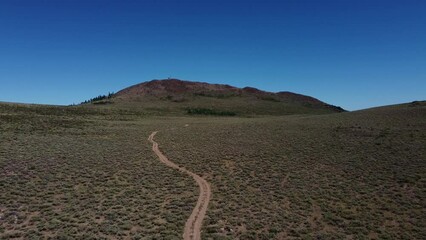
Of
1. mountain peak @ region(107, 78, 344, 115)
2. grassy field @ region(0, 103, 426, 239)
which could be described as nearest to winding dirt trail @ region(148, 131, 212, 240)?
grassy field @ region(0, 103, 426, 239)

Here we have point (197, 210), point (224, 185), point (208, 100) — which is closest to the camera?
point (197, 210)

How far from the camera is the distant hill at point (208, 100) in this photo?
338 ft

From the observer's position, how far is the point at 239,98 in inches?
4867

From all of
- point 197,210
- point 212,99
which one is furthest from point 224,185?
point 212,99

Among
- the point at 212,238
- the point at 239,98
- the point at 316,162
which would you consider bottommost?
the point at 212,238

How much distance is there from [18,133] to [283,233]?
39.4 m

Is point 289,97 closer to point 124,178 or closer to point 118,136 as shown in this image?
point 118,136

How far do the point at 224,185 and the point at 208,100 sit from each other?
91216mm

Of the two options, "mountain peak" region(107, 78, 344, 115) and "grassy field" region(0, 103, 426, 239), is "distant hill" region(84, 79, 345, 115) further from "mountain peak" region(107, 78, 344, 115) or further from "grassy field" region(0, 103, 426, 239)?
"grassy field" region(0, 103, 426, 239)

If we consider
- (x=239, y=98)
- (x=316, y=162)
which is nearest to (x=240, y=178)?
(x=316, y=162)

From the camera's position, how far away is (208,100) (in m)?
117

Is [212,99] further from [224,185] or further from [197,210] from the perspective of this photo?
[197,210]

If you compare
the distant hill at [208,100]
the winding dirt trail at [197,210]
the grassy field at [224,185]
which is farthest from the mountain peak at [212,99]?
the winding dirt trail at [197,210]

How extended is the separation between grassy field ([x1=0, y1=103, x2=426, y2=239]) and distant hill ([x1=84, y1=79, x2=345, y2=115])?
183 feet
